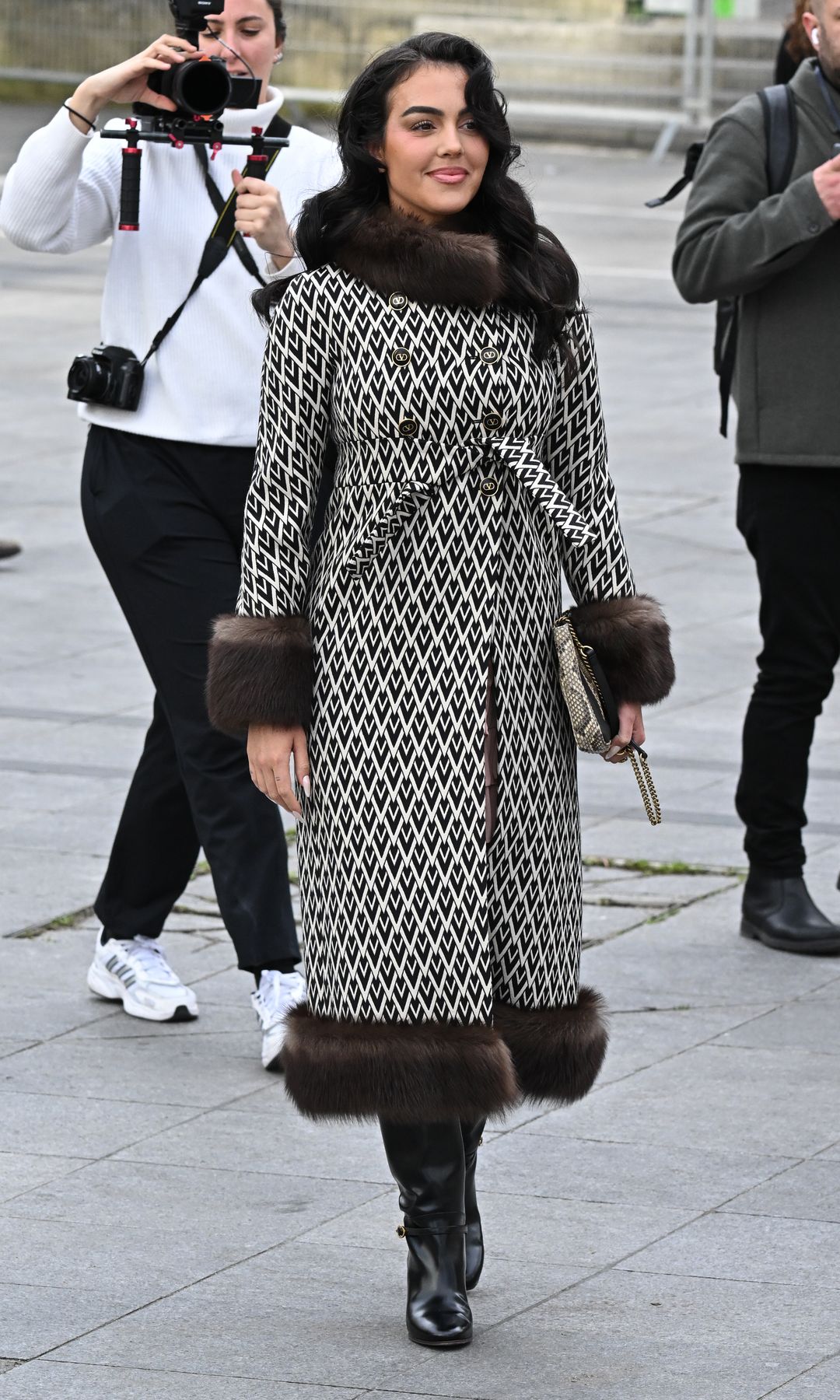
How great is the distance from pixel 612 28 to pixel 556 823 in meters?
23.6

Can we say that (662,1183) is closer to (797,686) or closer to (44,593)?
(797,686)

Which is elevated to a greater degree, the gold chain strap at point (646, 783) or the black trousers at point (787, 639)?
the gold chain strap at point (646, 783)

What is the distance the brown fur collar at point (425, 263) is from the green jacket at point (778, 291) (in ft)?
6.48

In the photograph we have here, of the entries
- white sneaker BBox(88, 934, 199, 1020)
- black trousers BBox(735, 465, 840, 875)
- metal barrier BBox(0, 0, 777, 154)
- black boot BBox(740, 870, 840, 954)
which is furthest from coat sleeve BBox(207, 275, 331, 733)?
metal barrier BBox(0, 0, 777, 154)

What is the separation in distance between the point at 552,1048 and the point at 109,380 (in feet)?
6.01

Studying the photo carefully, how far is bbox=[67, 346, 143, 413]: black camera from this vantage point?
16.2 feet

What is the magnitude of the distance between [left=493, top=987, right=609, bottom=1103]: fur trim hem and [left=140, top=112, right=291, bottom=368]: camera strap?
1781 mm

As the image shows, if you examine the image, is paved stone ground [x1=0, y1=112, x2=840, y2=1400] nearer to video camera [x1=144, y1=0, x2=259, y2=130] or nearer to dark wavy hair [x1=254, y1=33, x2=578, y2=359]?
dark wavy hair [x1=254, y1=33, x2=578, y2=359]

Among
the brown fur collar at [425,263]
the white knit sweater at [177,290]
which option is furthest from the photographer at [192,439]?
the brown fur collar at [425,263]

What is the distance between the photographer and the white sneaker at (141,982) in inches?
204

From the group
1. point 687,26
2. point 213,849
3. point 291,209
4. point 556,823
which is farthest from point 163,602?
point 687,26

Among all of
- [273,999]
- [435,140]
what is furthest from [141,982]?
[435,140]

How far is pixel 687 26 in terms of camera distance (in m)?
25.3

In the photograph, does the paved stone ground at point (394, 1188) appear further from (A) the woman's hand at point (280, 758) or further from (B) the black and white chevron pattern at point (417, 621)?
(A) the woman's hand at point (280, 758)
